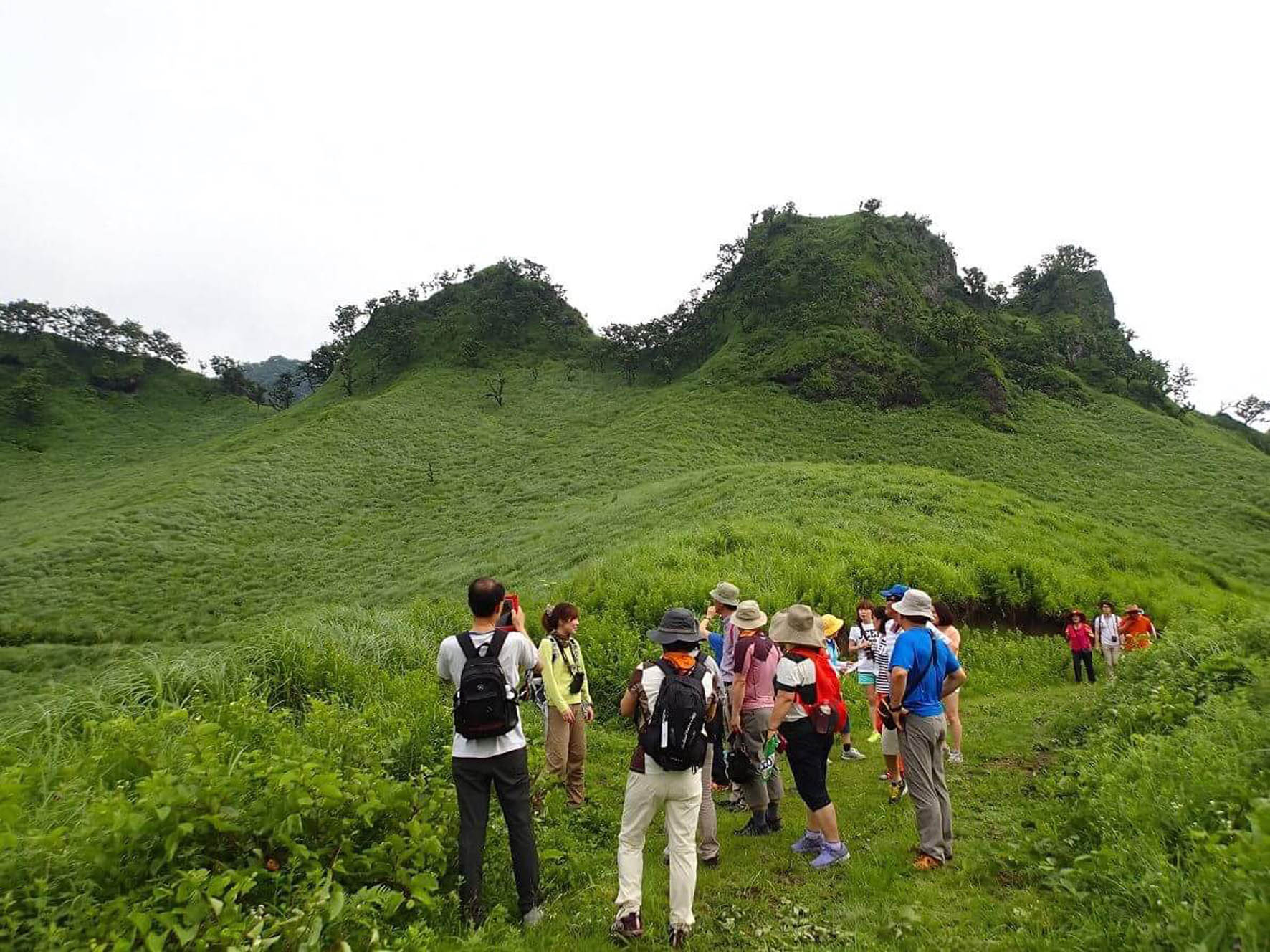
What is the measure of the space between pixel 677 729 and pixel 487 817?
4.83 ft

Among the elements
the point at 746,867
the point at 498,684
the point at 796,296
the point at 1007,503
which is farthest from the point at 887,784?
the point at 796,296

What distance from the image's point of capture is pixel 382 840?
4402 mm

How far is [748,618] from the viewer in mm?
6496

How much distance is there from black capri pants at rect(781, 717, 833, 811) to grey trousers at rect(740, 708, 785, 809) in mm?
656

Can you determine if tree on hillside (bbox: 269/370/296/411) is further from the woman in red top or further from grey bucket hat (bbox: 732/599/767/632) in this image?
grey bucket hat (bbox: 732/599/767/632)

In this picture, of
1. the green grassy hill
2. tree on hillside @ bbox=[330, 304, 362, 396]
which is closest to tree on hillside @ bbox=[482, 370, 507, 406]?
the green grassy hill

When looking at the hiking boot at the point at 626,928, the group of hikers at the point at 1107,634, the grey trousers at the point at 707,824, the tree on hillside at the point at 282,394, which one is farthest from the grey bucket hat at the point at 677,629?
the tree on hillside at the point at 282,394

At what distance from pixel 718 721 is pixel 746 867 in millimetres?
1246

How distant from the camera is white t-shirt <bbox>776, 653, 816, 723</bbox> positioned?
18.2 ft

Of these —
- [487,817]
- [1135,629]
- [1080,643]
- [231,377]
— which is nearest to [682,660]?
[487,817]

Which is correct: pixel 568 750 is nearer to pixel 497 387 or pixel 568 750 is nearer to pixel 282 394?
pixel 497 387

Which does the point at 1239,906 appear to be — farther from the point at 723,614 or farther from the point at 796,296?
the point at 796,296

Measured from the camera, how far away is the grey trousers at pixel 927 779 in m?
5.46

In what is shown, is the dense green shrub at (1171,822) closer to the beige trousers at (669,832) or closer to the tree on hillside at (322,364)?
the beige trousers at (669,832)
